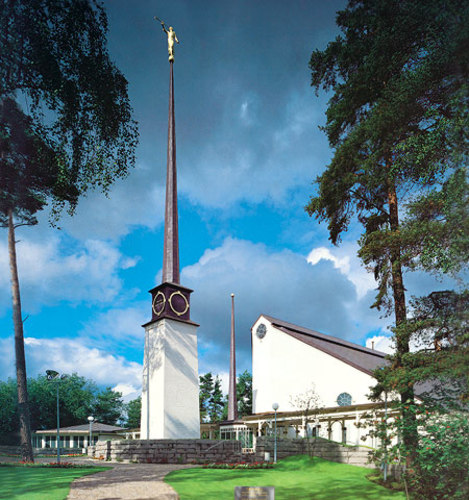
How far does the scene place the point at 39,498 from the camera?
368 inches

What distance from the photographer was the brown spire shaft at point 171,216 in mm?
25109

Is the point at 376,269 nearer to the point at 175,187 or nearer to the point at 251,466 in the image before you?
the point at 251,466

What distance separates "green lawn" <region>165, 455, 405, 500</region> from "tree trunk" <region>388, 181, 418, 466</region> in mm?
1627

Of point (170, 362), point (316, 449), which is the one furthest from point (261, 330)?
point (316, 449)

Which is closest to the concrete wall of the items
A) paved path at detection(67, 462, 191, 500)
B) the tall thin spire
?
paved path at detection(67, 462, 191, 500)

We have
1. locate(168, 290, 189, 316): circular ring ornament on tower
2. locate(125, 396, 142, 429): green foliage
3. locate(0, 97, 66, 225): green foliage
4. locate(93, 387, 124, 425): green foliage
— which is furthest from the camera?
locate(125, 396, 142, 429): green foliage

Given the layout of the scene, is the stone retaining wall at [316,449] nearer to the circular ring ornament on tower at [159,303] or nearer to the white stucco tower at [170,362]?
the white stucco tower at [170,362]

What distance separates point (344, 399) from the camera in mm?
29109

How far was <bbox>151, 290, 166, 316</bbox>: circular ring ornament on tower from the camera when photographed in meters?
24.1

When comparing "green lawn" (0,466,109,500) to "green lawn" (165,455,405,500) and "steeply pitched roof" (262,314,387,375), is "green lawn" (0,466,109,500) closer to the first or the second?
"green lawn" (165,455,405,500)

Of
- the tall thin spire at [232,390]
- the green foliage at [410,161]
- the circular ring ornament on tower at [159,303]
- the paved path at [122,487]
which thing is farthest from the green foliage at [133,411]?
the green foliage at [410,161]

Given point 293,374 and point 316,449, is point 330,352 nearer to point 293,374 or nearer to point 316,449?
point 293,374

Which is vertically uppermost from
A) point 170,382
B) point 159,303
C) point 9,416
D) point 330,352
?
point 159,303

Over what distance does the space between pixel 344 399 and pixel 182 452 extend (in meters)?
14.0
